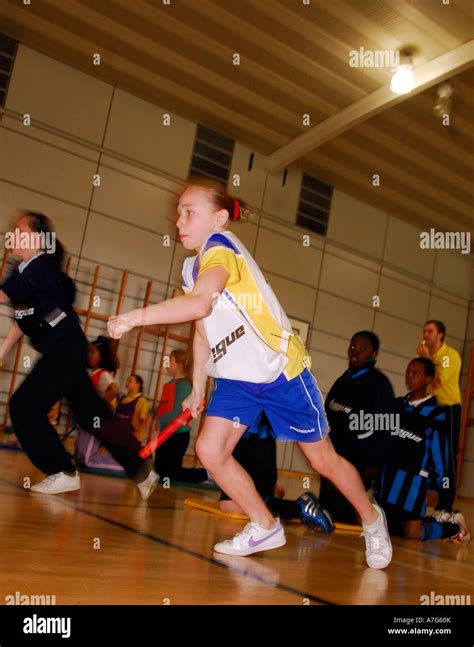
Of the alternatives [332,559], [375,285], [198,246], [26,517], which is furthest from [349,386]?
[375,285]

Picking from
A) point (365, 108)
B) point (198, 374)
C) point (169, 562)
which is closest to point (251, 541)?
point (169, 562)

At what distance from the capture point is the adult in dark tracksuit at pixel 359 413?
3400 millimetres

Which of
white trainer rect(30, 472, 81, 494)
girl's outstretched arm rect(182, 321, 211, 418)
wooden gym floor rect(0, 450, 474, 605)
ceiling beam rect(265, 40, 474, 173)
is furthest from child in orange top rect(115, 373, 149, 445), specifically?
ceiling beam rect(265, 40, 474, 173)

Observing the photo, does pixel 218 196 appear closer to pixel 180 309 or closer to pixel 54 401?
pixel 180 309

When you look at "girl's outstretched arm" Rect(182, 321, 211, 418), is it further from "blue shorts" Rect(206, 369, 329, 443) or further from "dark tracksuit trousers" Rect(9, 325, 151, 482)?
"dark tracksuit trousers" Rect(9, 325, 151, 482)

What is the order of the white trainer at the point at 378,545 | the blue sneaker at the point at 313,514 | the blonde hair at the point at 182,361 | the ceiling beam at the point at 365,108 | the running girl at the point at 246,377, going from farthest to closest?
the ceiling beam at the point at 365,108 → the blonde hair at the point at 182,361 → the blue sneaker at the point at 313,514 → the white trainer at the point at 378,545 → the running girl at the point at 246,377

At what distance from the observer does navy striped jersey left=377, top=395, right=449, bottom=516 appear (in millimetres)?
3654

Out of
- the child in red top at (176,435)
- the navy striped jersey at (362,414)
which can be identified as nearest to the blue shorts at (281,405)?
the navy striped jersey at (362,414)

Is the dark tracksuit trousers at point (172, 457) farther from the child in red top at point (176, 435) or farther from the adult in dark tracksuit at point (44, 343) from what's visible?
the adult in dark tracksuit at point (44, 343)

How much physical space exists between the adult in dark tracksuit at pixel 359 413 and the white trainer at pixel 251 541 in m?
1.34

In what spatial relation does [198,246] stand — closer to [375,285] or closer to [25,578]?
[25,578]

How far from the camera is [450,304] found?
12.0 metres

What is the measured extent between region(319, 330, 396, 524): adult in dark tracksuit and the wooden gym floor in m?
0.50

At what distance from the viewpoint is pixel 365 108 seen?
26.0 feet
